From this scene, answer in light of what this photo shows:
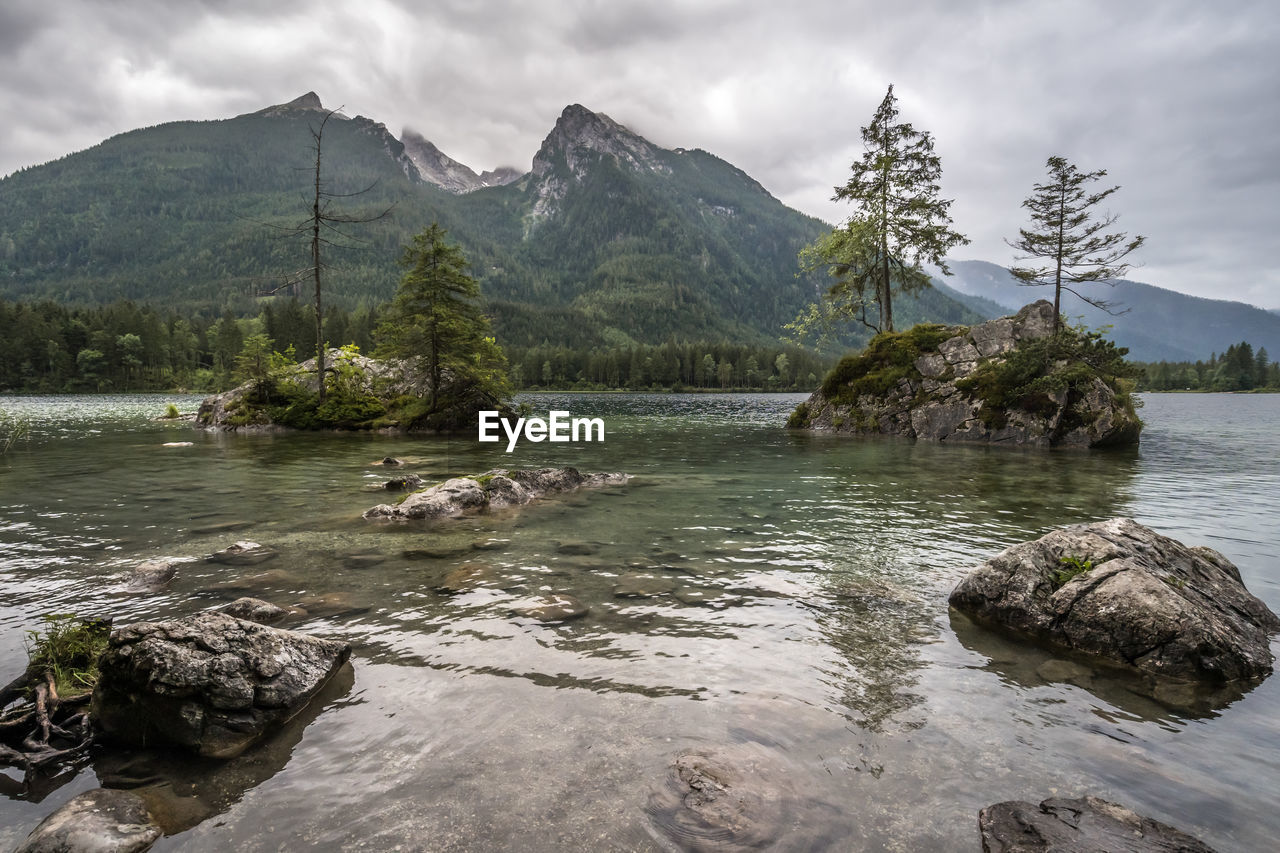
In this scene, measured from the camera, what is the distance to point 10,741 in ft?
16.8

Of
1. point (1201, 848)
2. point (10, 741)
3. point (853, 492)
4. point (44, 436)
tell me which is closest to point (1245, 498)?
point (853, 492)

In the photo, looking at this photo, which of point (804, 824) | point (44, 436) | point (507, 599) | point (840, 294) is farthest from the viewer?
point (840, 294)

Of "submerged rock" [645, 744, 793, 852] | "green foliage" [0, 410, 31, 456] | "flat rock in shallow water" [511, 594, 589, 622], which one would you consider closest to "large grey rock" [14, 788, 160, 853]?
"submerged rock" [645, 744, 793, 852]

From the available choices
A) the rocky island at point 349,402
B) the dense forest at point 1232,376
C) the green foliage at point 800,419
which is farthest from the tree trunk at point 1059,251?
the dense forest at point 1232,376

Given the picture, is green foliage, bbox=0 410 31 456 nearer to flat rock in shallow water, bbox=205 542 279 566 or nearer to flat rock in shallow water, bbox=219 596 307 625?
flat rock in shallow water, bbox=205 542 279 566

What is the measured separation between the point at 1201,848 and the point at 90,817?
7.75 meters

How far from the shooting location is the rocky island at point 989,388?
3388 centimetres

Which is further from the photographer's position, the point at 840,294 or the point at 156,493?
the point at 840,294

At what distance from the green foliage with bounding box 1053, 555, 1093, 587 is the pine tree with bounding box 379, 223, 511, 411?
34929 millimetres

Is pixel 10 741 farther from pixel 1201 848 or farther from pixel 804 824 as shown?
pixel 1201 848

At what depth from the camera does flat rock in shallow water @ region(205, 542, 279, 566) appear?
10.8 meters

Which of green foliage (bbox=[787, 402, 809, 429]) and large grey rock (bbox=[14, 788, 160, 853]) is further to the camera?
green foliage (bbox=[787, 402, 809, 429])

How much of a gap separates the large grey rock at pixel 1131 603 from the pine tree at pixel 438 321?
34583 millimetres

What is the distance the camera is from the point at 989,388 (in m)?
36.5
